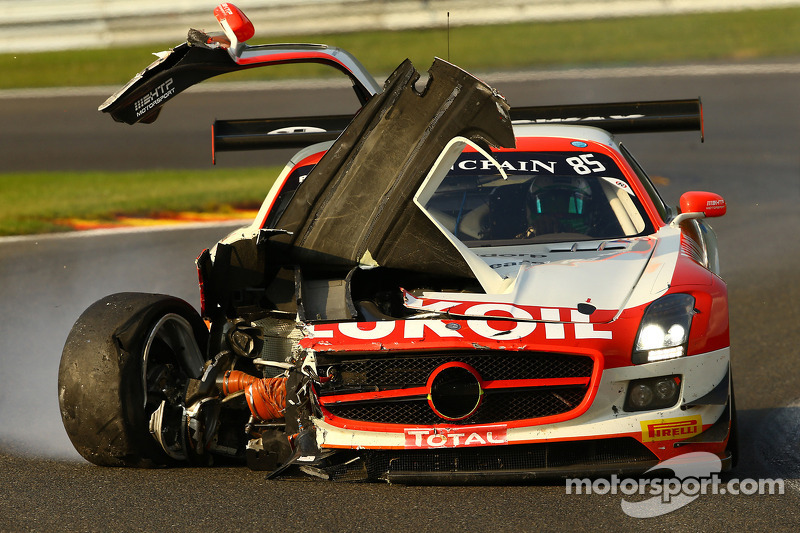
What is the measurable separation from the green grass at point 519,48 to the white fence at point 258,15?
0.26 metres

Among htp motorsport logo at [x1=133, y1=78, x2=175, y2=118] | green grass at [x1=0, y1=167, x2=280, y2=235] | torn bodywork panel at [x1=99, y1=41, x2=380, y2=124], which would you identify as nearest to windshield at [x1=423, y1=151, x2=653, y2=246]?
torn bodywork panel at [x1=99, y1=41, x2=380, y2=124]

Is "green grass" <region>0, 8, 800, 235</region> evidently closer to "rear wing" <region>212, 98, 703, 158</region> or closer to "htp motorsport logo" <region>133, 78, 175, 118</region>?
"rear wing" <region>212, 98, 703, 158</region>

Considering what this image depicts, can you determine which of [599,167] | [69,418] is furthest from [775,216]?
[69,418]

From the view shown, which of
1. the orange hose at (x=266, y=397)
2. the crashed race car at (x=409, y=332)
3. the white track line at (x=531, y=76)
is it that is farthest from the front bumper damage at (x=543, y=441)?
the white track line at (x=531, y=76)

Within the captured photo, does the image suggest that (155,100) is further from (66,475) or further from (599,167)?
(599,167)

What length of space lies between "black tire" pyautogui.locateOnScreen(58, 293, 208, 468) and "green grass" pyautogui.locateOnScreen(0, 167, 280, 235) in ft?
21.1

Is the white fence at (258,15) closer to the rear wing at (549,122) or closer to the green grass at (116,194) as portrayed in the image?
the green grass at (116,194)

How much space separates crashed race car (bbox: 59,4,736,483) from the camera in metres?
4.26

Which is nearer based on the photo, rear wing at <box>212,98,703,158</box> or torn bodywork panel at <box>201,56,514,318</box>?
torn bodywork panel at <box>201,56,514,318</box>

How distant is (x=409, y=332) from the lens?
4.27 metres

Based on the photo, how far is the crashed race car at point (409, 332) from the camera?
4262 mm

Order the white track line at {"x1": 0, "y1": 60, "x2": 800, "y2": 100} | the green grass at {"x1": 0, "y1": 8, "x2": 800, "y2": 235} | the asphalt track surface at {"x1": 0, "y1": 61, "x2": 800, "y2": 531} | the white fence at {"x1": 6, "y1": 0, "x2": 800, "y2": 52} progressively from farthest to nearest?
the white fence at {"x1": 6, "y1": 0, "x2": 800, "y2": 52}
the green grass at {"x1": 0, "y1": 8, "x2": 800, "y2": 235}
the white track line at {"x1": 0, "y1": 60, "x2": 800, "y2": 100}
the asphalt track surface at {"x1": 0, "y1": 61, "x2": 800, "y2": 531}

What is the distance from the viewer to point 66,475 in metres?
4.65

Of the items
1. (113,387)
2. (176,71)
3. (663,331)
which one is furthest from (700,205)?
(113,387)
